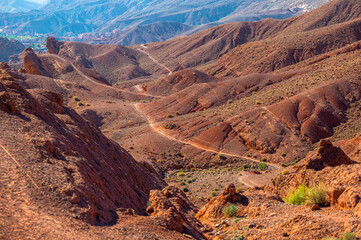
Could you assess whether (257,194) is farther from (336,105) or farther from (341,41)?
(341,41)

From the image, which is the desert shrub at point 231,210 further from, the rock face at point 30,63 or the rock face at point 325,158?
the rock face at point 30,63

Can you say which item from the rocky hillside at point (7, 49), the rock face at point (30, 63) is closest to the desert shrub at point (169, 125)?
the rock face at point (30, 63)

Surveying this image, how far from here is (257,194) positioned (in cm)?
1689

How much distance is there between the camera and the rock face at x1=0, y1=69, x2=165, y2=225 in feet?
38.1

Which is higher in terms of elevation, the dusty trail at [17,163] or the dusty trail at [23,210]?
the dusty trail at [17,163]

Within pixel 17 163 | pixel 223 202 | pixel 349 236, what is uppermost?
pixel 17 163

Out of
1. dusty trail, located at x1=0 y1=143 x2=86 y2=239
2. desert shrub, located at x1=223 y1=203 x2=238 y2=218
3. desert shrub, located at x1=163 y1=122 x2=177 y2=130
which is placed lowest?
desert shrub, located at x1=223 y1=203 x2=238 y2=218

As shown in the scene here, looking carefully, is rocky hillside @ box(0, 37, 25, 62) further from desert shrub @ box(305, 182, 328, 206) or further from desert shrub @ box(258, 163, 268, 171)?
desert shrub @ box(305, 182, 328, 206)

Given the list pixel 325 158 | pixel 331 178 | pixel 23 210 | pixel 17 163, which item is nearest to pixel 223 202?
pixel 331 178

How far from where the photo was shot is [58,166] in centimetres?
1361

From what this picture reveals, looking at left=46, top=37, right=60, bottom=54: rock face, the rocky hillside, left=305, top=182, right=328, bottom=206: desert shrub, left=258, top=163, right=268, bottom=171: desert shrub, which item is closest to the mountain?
left=305, top=182, right=328, bottom=206: desert shrub

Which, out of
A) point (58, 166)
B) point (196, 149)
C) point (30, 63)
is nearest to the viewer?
point (58, 166)

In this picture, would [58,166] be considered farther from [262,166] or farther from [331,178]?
[262,166]

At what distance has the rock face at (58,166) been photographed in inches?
457
